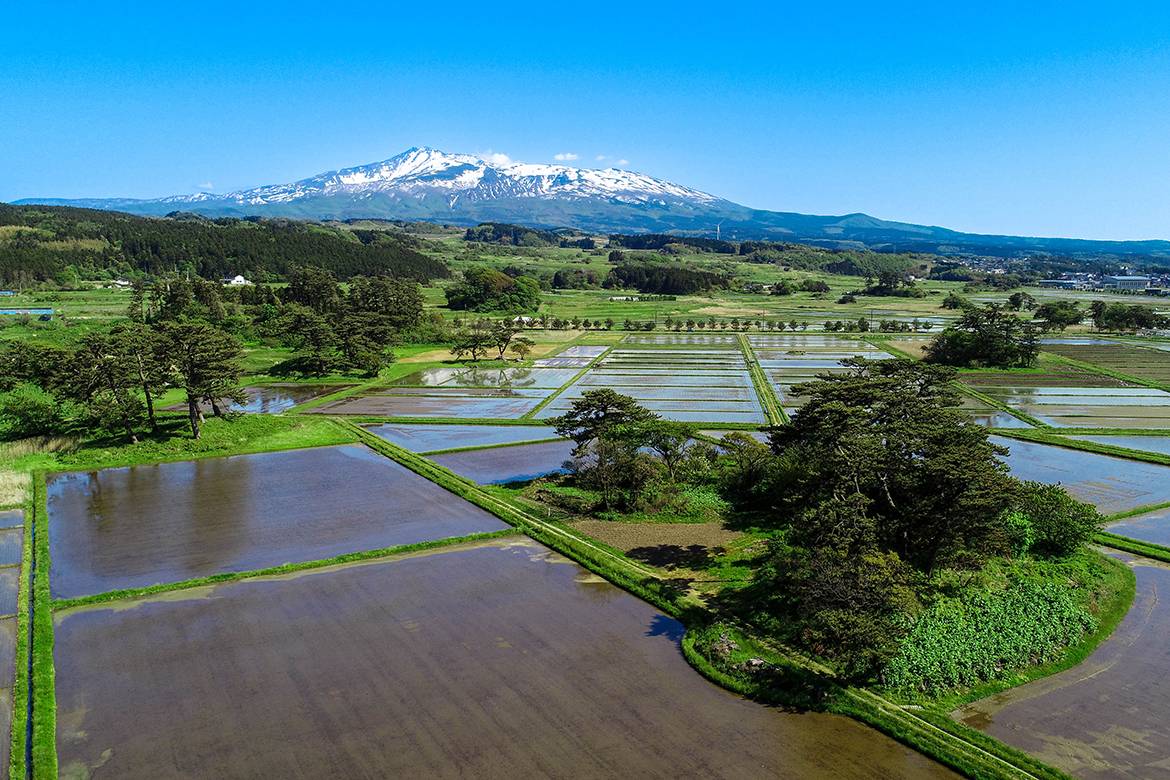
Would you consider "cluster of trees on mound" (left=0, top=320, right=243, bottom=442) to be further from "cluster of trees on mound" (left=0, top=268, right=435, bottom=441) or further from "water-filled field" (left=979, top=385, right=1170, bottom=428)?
"water-filled field" (left=979, top=385, right=1170, bottom=428)

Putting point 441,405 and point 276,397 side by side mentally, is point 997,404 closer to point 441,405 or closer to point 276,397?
point 441,405

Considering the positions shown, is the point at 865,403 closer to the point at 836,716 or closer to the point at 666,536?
the point at 666,536

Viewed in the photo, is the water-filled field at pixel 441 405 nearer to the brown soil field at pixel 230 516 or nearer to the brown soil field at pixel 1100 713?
the brown soil field at pixel 230 516

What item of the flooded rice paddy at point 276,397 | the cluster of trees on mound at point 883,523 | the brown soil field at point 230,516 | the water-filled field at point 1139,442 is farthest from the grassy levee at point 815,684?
the water-filled field at point 1139,442

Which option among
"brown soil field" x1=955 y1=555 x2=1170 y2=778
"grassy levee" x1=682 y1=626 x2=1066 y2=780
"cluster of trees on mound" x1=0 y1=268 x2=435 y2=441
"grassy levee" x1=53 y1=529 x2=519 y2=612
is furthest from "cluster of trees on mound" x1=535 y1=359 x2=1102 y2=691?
"cluster of trees on mound" x1=0 y1=268 x2=435 y2=441

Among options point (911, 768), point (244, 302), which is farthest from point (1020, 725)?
point (244, 302)

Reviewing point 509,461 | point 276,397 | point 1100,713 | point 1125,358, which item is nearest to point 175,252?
point 276,397
